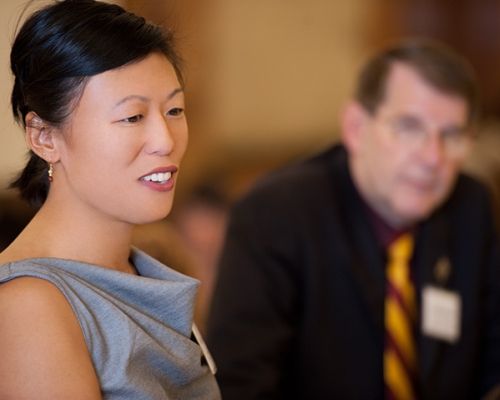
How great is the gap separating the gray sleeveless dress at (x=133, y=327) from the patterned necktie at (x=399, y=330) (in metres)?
1.09

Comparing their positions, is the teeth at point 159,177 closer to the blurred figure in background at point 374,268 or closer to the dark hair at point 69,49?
the dark hair at point 69,49

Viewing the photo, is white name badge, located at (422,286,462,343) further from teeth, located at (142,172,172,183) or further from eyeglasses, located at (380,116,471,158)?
teeth, located at (142,172,172,183)

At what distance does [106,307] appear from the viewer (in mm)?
910

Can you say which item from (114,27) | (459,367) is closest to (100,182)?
(114,27)

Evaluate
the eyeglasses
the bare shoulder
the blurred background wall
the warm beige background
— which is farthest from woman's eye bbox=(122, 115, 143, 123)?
the warm beige background

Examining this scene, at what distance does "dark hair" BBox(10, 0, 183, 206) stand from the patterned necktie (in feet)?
4.46

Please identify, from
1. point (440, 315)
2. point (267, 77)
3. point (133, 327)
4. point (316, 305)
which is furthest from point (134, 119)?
point (267, 77)

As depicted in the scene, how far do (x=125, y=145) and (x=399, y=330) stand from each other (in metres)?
1.38

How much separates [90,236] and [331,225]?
1.24 meters

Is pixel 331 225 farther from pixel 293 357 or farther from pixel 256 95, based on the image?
pixel 256 95

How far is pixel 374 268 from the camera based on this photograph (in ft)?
6.83

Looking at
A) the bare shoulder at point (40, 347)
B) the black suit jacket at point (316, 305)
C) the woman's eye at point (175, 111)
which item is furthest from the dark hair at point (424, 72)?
the bare shoulder at point (40, 347)

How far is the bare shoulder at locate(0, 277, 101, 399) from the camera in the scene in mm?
813

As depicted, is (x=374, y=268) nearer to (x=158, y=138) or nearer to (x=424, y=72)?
(x=424, y=72)
